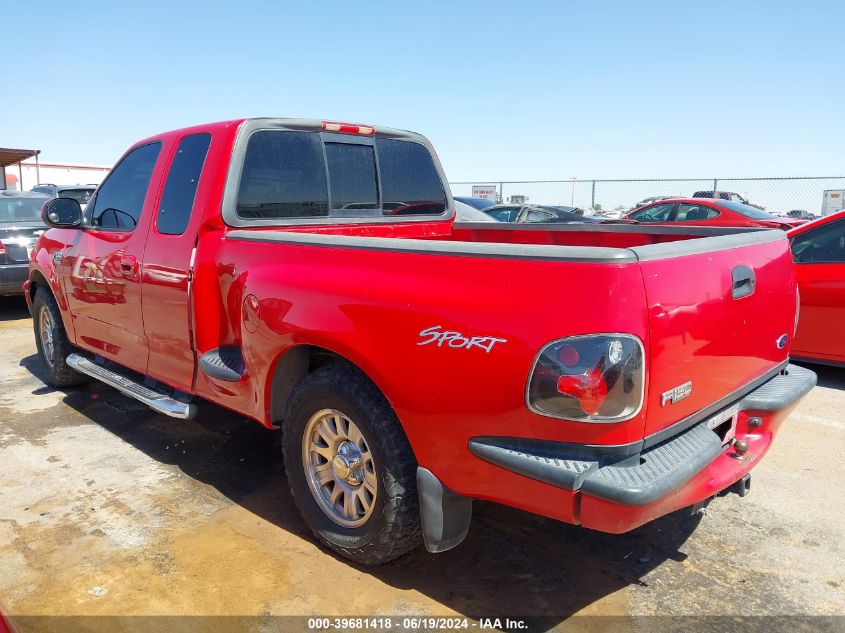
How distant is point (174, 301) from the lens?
3600 mm

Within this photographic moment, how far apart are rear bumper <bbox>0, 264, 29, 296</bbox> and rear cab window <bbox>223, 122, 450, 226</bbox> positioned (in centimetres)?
628

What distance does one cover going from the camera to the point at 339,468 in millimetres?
2898

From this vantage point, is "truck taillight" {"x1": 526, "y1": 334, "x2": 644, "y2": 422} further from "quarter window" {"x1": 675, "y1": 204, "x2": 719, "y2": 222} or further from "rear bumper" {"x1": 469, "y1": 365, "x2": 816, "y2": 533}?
"quarter window" {"x1": 675, "y1": 204, "x2": 719, "y2": 222}

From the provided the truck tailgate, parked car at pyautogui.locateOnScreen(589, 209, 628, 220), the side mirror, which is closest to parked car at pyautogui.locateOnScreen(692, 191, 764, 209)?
parked car at pyautogui.locateOnScreen(589, 209, 628, 220)

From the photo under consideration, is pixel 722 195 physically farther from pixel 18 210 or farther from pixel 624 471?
pixel 624 471

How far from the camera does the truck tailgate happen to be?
7.13 ft

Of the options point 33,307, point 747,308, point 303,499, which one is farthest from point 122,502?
point 747,308

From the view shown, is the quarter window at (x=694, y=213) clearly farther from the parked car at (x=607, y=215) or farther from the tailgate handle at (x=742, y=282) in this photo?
the tailgate handle at (x=742, y=282)

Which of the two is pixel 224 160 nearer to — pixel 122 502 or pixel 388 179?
pixel 388 179

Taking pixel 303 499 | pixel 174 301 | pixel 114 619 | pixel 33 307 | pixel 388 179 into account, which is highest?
pixel 388 179

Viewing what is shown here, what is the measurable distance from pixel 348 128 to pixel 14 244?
21.5ft

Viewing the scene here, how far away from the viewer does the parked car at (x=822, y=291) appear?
5.38m

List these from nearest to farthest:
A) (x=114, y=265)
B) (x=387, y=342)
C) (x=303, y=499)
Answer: (x=387, y=342), (x=303, y=499), (x=114, y=265)

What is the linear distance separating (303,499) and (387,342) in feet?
3.56
